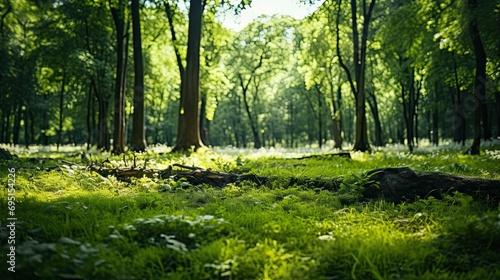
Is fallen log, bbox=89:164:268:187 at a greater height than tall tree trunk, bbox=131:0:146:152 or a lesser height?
lesser

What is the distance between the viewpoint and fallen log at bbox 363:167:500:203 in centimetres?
514

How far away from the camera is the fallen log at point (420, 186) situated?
5145 millimetres

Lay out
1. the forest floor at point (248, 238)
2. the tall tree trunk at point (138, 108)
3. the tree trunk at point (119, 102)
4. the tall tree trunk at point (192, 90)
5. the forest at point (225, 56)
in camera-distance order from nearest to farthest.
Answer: the forest floor at point (248, 238)
the forest at point (225, 56)
the tall tree trunk at point (192, 90)
the tree trunk at point (119, 102)
the tall tree trunk at point (138, 108)

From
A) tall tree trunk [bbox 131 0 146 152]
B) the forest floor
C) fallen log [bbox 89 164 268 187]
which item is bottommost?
the forest floor

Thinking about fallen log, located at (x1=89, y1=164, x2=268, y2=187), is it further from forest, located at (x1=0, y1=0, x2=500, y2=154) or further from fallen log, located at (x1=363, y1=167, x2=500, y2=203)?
forest, located at (x1=0, y1=0, x2=500, y2=154)

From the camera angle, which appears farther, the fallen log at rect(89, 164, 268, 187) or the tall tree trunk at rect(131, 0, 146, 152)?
the tall tree trunk at rect(131, 0, 146, 152)

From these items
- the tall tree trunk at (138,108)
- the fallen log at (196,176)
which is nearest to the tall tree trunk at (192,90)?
the tall tree trunk at (138,108)

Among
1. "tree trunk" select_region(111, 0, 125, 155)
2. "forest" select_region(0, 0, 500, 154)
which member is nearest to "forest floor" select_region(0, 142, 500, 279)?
"forest" select_region(0, 0, 500, 154)

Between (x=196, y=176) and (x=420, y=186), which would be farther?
(x=196, y=176)

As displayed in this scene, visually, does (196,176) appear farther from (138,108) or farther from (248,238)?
(138,108)

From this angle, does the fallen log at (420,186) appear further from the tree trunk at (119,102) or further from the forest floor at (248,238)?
the tree trunk at (119,102)

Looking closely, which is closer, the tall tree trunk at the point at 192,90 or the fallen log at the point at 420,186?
the fallen log at the point at 420,186

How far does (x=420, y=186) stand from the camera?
18.0 ft

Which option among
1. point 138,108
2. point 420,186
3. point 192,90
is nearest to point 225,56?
point 138,108
